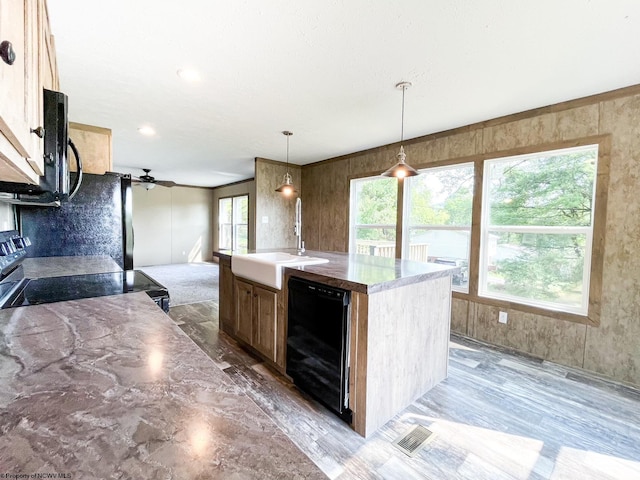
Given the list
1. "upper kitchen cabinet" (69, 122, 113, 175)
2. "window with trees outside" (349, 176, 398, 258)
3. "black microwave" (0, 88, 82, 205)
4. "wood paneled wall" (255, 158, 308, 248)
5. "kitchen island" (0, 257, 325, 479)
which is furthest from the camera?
"wood paneled wall" (255, 158, 308, 248)

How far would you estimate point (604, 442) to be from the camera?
1.79 m

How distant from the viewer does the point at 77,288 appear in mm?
1482

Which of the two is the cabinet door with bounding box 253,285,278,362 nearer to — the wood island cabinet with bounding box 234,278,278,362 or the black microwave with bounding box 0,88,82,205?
the wood island cabinet with bounding box 234,278,278,362

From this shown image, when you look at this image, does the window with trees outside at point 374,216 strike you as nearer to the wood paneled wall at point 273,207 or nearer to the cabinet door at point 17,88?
the wood paneled wall at point 273,207

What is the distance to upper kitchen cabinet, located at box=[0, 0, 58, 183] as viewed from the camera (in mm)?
602

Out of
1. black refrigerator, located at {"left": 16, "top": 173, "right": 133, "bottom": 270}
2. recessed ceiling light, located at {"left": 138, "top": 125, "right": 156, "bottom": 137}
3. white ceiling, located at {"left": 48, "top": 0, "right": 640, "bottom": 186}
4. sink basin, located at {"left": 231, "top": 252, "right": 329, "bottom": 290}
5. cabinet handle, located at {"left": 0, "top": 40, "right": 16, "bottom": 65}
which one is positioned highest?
white ceiling, located at {"left": 48, "top": 0, "right": 640, "bottom": 186}


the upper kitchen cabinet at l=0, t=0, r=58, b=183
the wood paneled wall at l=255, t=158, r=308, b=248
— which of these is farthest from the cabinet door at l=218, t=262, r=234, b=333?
the upper kitchen cabinet at l=0, t=0, r=58, b=183

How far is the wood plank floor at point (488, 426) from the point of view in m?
1.58

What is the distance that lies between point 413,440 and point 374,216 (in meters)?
3.22

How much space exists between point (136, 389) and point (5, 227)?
2618mm

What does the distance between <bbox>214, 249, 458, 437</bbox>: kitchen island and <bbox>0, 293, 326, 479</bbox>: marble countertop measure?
3.75ft

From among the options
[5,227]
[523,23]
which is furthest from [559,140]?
[5,227]

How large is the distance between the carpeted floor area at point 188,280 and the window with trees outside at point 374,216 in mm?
2502

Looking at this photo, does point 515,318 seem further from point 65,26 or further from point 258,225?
point 65,26
